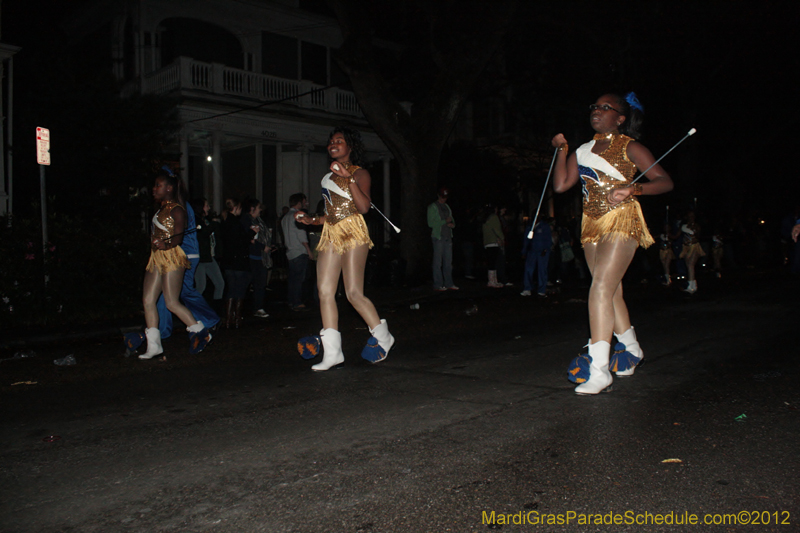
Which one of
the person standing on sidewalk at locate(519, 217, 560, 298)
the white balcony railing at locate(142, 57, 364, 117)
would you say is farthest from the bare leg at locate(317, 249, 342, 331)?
the white balcony railing at locate(142, 57, 364, 117)

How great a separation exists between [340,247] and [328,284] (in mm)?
338

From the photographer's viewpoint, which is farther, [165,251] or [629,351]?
[165,251]

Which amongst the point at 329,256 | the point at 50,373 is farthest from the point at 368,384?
the point at 50,373

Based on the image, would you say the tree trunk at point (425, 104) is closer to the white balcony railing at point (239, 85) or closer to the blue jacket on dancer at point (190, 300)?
the white balcony railing at point (239, 85)

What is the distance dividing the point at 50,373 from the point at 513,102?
22.5 m

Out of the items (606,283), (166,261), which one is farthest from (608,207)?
(166,261)

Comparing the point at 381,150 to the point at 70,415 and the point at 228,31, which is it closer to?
the point at 228,31

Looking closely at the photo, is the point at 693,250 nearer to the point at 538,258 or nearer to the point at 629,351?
the point at 538,258

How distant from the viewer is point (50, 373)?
650cm

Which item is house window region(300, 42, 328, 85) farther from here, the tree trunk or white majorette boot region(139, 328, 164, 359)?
white majorette boot region(139, 328, 164, 359)

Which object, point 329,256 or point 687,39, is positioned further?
point 687,39

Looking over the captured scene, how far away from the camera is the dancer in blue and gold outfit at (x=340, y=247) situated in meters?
5.99

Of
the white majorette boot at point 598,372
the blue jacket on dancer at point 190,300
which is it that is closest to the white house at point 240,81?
the blue jacket on dancer at point 190,300

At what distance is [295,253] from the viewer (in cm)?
1098
